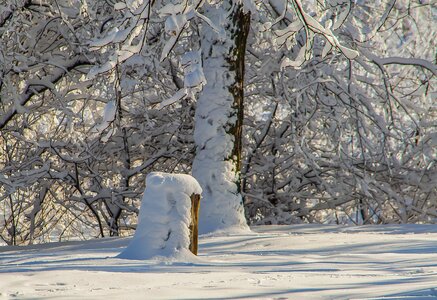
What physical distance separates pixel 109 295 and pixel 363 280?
164cm

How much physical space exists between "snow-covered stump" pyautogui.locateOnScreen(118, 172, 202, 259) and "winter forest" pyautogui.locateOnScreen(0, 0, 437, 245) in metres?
2.95

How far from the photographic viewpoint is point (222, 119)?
9664mm

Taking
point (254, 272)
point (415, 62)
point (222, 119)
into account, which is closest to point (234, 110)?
point (222, 119)

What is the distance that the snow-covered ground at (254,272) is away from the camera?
4305mm

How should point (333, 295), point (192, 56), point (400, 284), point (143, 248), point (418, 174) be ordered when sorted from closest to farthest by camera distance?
1. point (333, 295)
2. point (400, 284)
3. point (143, 248)
4. point (192, 56)
5. point (418, 174)

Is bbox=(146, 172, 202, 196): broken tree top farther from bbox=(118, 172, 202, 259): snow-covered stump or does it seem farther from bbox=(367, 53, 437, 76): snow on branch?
bbox=(367, 53, 437, 76): snow on branch

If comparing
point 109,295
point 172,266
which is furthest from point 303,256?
point 109,295

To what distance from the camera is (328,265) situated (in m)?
5.93

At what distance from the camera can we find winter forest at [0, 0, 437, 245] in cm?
975

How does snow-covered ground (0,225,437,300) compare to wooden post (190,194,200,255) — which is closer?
snow-covered ground (0,225,437,300)

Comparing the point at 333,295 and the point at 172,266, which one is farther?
the point at 172,266

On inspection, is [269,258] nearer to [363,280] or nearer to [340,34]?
[363,280]

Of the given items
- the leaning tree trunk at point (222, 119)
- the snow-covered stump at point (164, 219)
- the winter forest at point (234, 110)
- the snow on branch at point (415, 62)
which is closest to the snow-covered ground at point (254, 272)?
the snow-covered stump at point (164, 219)

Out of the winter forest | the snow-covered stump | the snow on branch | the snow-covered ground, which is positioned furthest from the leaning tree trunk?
the snow-covered stump
